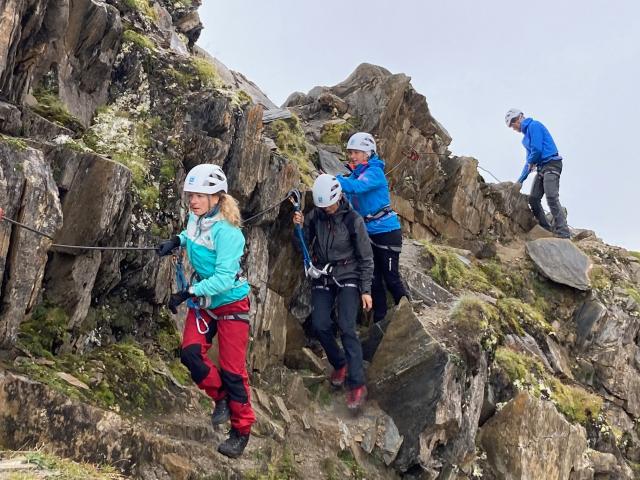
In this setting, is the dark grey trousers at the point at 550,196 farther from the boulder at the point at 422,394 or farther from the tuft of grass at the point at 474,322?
the boulder at the point at 422,394

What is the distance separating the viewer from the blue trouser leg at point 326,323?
11852mm

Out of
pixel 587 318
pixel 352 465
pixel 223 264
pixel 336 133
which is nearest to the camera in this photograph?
pixel 223 264

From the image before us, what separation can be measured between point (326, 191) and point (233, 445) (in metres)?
5.20

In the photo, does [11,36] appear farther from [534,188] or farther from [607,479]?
[534,188]

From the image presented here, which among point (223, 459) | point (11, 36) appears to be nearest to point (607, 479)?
Answer: point (223, 459)

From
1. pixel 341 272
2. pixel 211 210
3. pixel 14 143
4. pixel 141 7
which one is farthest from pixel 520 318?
pixel 14 143

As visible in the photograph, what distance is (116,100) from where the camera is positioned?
40.7 ft

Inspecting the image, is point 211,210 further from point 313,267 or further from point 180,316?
point 313,267

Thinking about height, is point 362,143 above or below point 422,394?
above

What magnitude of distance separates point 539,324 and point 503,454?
19.9 feet

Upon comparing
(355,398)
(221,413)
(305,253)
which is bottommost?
(221,413)

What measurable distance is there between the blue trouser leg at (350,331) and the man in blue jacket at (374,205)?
1.54 metres

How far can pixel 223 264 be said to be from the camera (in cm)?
848

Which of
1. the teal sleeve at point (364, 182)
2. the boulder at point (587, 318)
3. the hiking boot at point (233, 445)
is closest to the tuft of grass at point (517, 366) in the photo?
the boulder at point (587, 318)
